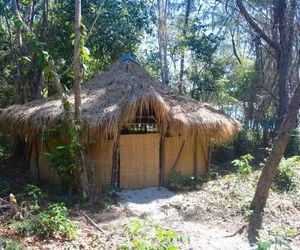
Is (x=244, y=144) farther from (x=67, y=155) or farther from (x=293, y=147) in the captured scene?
(x=67, y=155)

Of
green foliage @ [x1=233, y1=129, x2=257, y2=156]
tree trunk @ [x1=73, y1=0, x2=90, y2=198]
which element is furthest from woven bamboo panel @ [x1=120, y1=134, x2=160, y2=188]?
green foliage @ [x1=233, y1=129, x2=257, y2=156]

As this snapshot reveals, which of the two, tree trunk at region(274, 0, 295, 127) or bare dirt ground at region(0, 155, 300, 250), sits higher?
tree trunk at region(274, 0, 295, 127)

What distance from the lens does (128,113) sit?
7680 millimetres

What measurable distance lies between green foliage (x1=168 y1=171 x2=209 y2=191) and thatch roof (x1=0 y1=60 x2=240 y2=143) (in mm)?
1059

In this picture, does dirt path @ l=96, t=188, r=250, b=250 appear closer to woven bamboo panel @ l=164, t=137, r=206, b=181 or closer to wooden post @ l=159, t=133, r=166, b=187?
wooden post @ l=159, t=133, r=166, b=187

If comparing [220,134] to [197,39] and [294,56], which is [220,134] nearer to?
[197,39]

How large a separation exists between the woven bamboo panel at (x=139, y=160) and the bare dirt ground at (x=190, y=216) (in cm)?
28

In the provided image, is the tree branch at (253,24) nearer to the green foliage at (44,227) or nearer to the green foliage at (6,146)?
the green foliage at (6,146)

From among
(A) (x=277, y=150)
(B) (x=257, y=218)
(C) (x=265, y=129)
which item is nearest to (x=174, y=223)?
(B) (x=257, y=218)

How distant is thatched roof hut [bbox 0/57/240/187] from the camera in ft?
25.1

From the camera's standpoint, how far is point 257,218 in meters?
6.16

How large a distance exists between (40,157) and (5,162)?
8.54 feet

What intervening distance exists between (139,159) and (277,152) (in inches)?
130

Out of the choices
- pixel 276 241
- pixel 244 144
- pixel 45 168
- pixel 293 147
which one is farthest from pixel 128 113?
pixel 293 147
